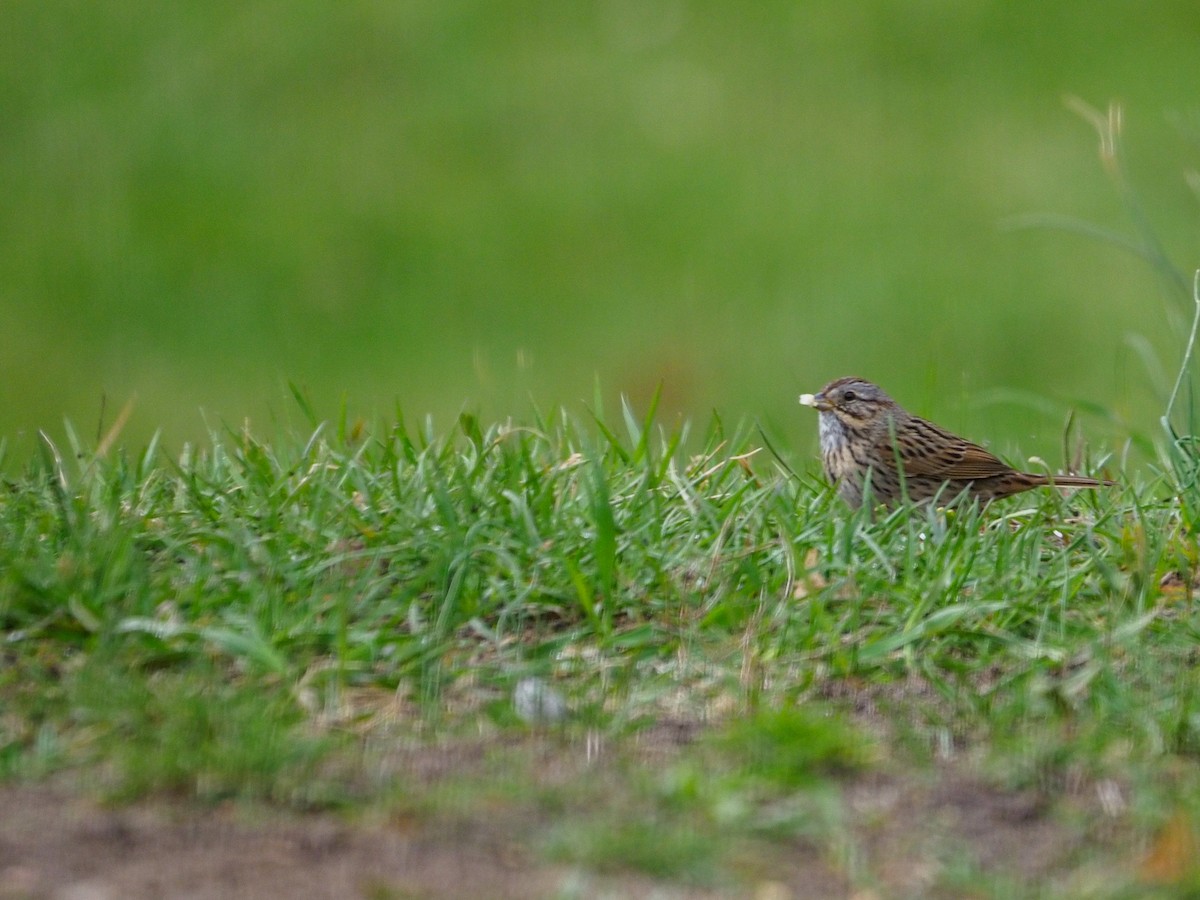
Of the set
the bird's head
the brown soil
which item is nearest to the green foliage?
the brown soil

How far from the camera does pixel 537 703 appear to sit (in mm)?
4066

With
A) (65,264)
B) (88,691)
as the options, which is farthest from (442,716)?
(65,264)

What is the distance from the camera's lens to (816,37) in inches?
588

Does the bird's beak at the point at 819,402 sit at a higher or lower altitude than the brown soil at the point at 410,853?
higher

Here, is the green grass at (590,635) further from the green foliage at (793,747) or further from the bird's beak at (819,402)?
the bird's beak at (819,402)

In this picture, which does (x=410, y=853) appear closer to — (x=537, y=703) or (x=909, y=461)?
(x=537, y=703)

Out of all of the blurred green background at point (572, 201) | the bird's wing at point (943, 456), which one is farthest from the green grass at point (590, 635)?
the blurred green background at point (572, 201)

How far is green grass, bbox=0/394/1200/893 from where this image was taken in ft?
11.9

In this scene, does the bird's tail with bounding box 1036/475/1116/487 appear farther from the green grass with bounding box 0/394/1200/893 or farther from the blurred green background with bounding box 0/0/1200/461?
the blurred green background with bounding box 0/0/1200/461

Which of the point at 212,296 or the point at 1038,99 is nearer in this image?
the point at 212,296

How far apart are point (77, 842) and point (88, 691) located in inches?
22.7

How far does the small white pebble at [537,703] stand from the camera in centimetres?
402

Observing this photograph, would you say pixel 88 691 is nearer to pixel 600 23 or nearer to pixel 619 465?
pixel 619 465

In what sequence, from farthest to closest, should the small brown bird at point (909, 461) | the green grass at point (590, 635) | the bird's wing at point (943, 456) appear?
the bird's wing at point (943, 456) → the small brown bird at point (909, 461) → the green grass at point (590, 635)
